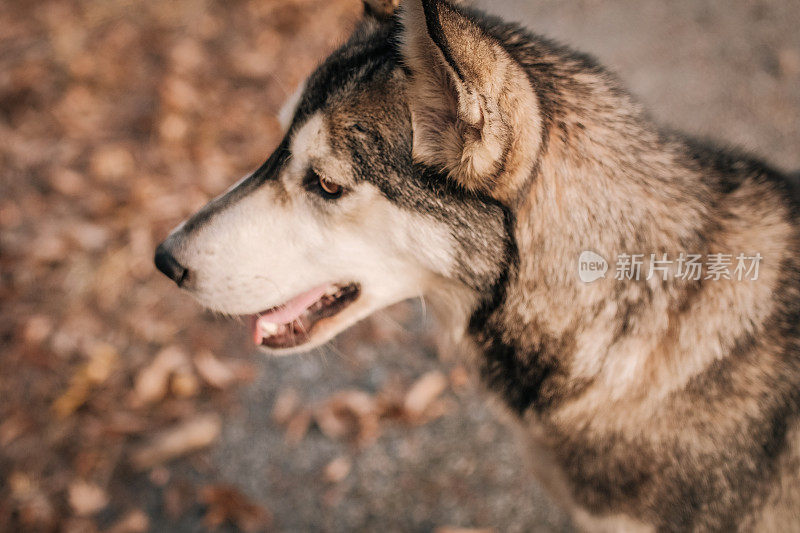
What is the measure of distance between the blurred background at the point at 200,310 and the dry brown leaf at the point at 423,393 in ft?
0.07

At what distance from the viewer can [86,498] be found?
118 inches

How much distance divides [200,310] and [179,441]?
96 cm

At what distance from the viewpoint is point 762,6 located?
5383 millimetres

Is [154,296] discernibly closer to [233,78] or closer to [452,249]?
[233,78]

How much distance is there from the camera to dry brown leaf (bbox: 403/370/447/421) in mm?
3298

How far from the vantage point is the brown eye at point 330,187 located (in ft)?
5.94

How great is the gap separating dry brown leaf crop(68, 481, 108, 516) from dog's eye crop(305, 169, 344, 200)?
242 cm

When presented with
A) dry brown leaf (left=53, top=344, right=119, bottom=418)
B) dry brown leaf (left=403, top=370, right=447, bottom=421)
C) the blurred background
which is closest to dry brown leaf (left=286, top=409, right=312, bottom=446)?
the blurred background

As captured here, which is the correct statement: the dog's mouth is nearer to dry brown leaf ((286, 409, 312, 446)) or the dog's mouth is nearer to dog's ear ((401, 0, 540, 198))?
dog's ear ((401, 0, 540, 198))

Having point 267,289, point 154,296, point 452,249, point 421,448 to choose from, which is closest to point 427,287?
point 452,249

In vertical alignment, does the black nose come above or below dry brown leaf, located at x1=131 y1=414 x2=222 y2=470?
above

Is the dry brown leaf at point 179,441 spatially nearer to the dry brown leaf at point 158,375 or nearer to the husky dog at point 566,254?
the dry brown leaf at point 158,375

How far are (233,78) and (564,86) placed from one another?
13.9ft

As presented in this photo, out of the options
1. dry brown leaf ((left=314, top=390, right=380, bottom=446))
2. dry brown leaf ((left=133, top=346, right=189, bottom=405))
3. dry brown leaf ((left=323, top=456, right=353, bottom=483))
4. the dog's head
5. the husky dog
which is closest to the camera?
the dog's head
